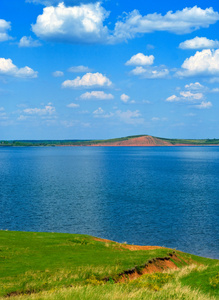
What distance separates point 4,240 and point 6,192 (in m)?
52.4

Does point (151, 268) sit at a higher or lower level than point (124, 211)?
higher

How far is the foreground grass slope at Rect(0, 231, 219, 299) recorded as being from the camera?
51.0 ft

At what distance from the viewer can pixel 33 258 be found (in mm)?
24906

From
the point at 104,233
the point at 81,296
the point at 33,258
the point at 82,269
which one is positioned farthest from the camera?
the point at 104,233

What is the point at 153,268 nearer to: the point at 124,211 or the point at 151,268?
the point at 151,268

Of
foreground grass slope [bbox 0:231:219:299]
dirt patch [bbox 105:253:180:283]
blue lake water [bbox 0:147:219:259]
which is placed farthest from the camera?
blue lake water [bbox 0:147:219:259]

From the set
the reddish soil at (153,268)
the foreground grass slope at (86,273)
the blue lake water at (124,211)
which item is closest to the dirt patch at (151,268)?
the reddish soil at (153,268)

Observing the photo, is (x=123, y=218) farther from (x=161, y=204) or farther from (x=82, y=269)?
(x=82, y=269)

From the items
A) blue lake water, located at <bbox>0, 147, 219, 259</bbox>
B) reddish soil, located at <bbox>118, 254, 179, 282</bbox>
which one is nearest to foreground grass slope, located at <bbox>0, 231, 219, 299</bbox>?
reddish soil, located at <bbox>118, 254, 179, 282</bbox>

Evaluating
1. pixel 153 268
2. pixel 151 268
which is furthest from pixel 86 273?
pixel 153 268

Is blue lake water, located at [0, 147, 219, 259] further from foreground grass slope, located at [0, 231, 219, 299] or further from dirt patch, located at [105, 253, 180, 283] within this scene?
foreground grass slope, located at [0, 231, 219, 299]

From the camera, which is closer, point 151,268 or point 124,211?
point 151,268

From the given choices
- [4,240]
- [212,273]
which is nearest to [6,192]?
[4,240]

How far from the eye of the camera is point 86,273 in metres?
20.9
